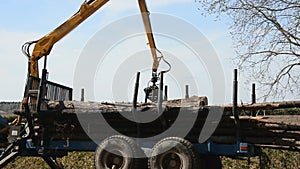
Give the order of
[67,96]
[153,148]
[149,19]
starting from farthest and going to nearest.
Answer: [149,19] → [67,96] → [153,148]

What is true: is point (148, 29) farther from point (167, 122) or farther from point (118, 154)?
point (118, 154)

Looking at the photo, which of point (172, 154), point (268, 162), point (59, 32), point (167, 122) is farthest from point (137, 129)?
point (59, 32)

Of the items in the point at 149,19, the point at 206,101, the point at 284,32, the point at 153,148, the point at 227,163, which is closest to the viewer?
the point at 153,148

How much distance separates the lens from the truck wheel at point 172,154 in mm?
8977

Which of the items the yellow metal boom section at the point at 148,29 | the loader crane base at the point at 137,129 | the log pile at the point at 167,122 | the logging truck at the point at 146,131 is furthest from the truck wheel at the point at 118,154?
the yellow metal boom section at the point at 148,29

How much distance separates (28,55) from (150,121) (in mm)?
5263

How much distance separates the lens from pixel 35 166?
1541cm

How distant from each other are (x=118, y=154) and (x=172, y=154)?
1.12 m

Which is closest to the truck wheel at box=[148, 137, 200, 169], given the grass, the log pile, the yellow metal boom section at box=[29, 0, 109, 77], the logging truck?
the logging truck

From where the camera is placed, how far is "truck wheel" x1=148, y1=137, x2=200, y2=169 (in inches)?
353

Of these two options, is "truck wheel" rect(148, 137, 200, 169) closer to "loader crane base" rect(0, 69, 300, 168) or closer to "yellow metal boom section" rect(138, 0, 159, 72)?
"loader crane base" rect(0, 69, 300, 168)

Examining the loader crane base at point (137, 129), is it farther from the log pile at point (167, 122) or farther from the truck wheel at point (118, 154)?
the truck wheel at point (118, 154)

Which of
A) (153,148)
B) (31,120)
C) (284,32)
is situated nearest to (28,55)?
(31,120)

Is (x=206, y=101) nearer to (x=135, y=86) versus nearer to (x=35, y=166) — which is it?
(x=135, y=86)
